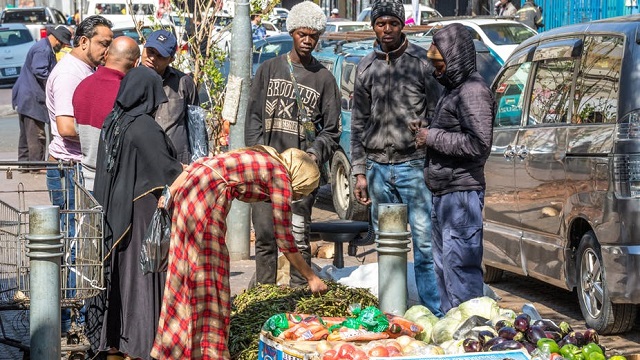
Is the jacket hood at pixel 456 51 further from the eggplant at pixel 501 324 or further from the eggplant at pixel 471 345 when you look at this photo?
the eggplant at pixel 471 345

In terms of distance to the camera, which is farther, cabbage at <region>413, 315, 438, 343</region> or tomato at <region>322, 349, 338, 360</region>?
cabbage at <region>413, 315, 438, 343</region>

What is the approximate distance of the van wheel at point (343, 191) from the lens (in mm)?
12570

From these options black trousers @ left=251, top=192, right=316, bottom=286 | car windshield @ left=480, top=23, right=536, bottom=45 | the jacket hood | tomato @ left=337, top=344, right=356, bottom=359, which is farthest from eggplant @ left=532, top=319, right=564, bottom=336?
car windshield @ left=480, top=23, right=536, bottom=45

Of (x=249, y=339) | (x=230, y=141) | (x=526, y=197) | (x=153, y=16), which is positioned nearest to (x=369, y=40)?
(x=153, y=16)

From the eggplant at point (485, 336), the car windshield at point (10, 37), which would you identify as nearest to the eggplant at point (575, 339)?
the eggplant at point (485, 336)

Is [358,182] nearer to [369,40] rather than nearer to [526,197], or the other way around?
[526,197]

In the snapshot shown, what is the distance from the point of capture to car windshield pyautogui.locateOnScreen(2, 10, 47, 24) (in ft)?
140

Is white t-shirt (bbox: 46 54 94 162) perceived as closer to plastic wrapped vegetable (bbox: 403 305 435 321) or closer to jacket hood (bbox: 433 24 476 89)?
jacket hood (bbox: 433 24 476 89)

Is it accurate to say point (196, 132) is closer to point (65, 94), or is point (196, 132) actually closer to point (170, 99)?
point (170, 99)

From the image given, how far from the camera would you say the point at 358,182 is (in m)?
7.25

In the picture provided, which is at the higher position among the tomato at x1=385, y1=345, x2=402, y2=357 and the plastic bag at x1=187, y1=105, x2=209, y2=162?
the plastic bag at x1=187, y1=105, x2=209, y2=162

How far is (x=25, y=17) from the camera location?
42781 mm

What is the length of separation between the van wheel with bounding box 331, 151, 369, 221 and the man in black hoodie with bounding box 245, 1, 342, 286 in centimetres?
516

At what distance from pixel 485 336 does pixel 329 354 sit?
29.1 inches
